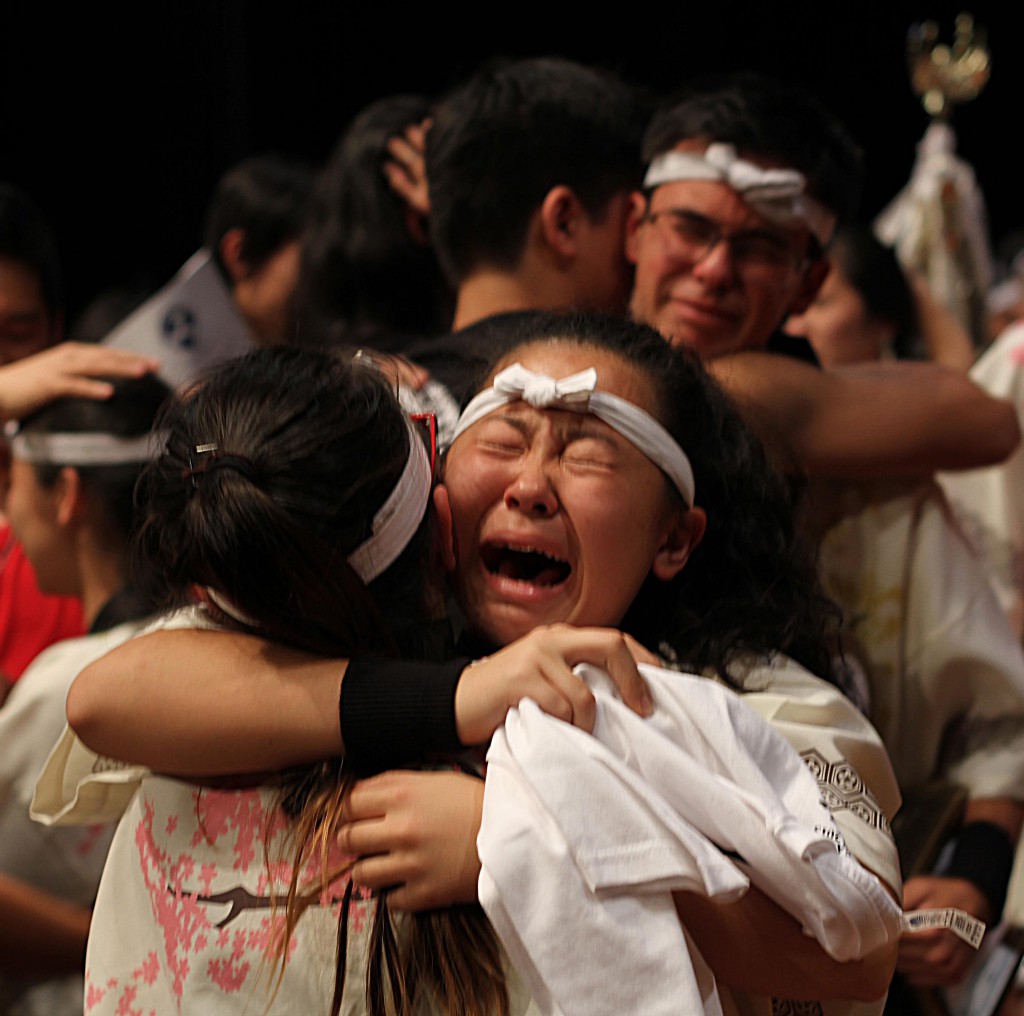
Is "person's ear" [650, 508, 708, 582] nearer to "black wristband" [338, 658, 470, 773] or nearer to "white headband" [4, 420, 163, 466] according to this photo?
"black wristband" [338, 658, 470, 773]

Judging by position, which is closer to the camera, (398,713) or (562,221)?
(398,713)

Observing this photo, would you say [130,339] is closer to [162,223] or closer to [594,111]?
[594,111]

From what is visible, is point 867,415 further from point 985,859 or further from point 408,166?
point 408,166

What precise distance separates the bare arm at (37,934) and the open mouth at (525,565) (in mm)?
863

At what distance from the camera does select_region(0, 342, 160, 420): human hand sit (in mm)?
1979

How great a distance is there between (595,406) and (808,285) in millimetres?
800

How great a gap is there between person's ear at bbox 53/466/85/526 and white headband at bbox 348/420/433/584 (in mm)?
1063

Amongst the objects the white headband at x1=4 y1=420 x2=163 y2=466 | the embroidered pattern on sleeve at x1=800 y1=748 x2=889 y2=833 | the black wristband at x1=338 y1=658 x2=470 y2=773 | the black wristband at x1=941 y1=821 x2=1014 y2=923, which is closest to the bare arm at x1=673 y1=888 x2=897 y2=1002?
the embroidered pattern on sleeve at x1=800 y1=748 x2=889 y2=833

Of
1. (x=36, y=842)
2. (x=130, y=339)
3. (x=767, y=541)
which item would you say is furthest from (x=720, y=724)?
(x=130, y=339)

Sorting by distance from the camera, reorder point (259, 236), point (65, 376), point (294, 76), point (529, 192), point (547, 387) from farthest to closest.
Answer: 1. point (294, 76)
2. point (259, 236)
3. point (65, 376)
4. point (529, 192)
5. point (547, 387)

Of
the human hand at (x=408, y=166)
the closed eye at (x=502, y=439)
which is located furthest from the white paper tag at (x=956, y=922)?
the human hand at (x=408, y=166)

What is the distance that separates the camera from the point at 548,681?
1030 millimetres

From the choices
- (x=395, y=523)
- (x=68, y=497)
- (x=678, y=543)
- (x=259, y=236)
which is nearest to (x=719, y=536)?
(x=678, y=543)

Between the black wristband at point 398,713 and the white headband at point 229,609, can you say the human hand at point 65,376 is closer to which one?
the white headband at point 229,609
